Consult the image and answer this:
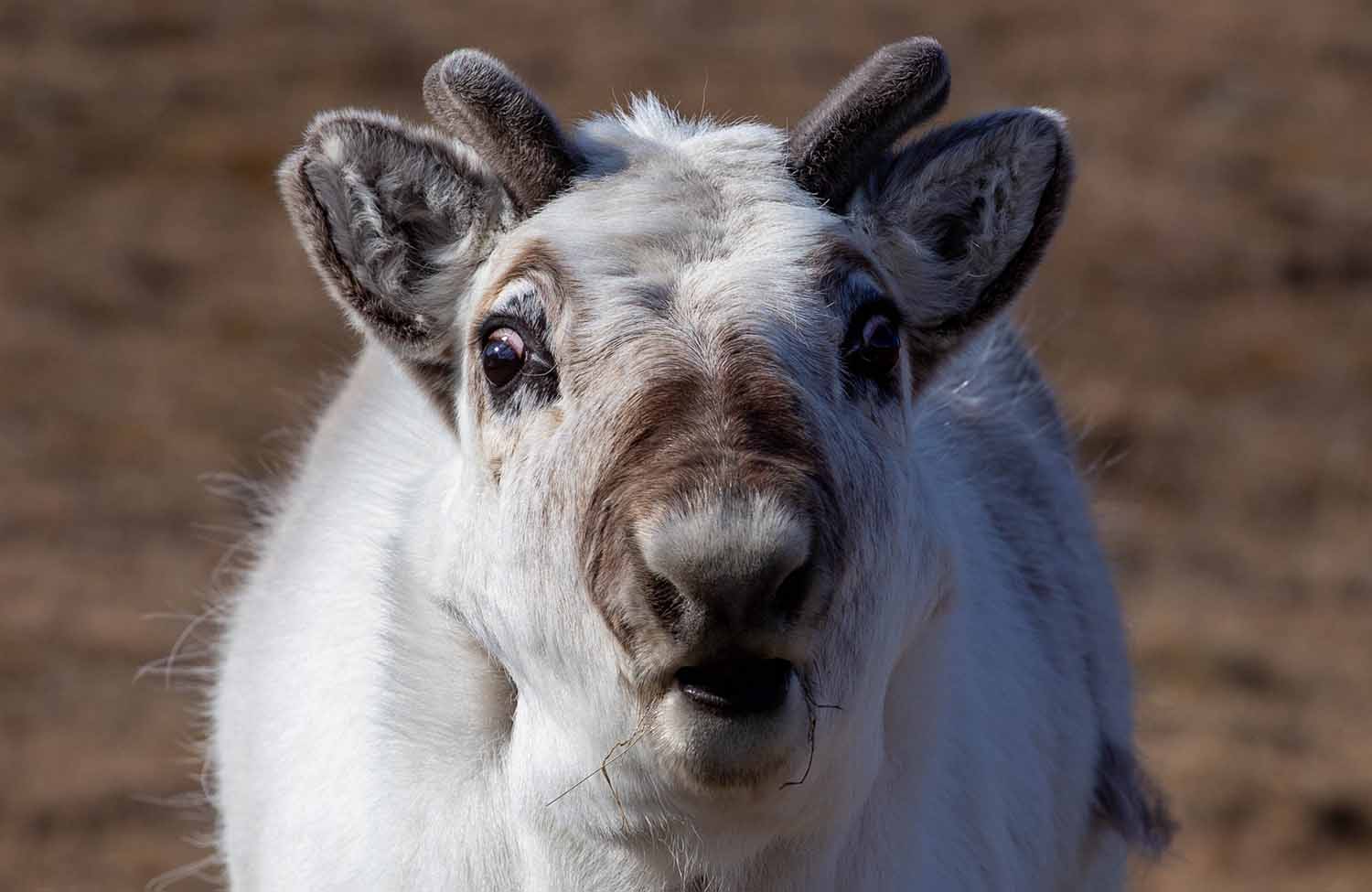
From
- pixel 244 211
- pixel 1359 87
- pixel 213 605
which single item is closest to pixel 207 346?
pixel 244 211

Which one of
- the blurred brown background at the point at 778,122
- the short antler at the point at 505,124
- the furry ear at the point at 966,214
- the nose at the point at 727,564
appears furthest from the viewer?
the blurred brown background at the point at 778,122

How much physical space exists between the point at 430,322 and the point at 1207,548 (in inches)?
526

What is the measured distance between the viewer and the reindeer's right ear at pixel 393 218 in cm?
455

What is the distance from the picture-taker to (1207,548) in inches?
668

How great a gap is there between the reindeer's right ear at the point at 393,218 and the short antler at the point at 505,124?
7 cm

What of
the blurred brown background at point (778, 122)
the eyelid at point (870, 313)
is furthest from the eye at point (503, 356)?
the blurred brown background at point (778, 122)

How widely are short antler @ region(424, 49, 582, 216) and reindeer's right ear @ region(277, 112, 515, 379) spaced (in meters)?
0.07

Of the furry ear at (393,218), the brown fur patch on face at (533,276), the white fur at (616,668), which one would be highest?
the furry ear at (393,218)

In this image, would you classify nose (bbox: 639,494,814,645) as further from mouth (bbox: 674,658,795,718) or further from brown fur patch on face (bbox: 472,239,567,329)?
brown fur patch on face (bbox: 472,239,567,329)

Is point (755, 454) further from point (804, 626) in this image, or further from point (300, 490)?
point (300, 490)

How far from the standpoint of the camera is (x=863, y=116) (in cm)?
455

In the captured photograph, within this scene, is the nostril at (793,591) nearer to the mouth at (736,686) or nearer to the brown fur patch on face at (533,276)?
the mouth at (736,686)

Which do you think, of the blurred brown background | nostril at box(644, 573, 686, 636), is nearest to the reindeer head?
nostril at box(644, 573, 686, 636)

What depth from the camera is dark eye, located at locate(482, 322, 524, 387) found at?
4.32 meters
